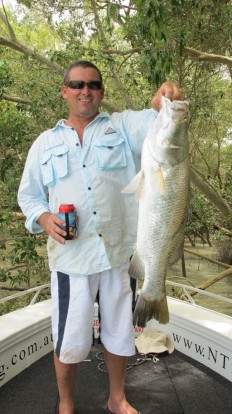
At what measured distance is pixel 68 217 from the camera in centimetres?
222

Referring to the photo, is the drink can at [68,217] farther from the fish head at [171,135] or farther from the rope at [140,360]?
the rope at [140,360]

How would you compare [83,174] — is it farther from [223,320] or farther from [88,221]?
[223,320]

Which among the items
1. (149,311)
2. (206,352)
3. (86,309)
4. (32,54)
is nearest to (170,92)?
(149,311)

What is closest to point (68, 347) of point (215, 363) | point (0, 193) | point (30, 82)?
point (215, 363)

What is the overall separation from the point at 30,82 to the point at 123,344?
20.1 feet

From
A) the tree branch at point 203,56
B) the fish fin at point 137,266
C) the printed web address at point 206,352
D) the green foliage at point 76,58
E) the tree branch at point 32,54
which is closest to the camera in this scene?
the fish fin at point 137,266

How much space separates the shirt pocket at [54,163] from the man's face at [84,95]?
0.74ft

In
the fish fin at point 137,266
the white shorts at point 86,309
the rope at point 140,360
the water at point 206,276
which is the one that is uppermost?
the fish fin at point 137,266

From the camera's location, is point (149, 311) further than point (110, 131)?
No

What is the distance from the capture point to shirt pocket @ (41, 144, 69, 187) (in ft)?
7.83

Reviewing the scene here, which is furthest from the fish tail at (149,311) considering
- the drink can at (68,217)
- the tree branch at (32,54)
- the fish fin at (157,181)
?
the tree branch at (32,54)

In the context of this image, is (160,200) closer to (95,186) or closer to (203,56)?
(95,186)

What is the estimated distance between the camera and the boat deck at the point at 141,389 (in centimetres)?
304

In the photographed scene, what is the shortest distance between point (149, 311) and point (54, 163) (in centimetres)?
94
